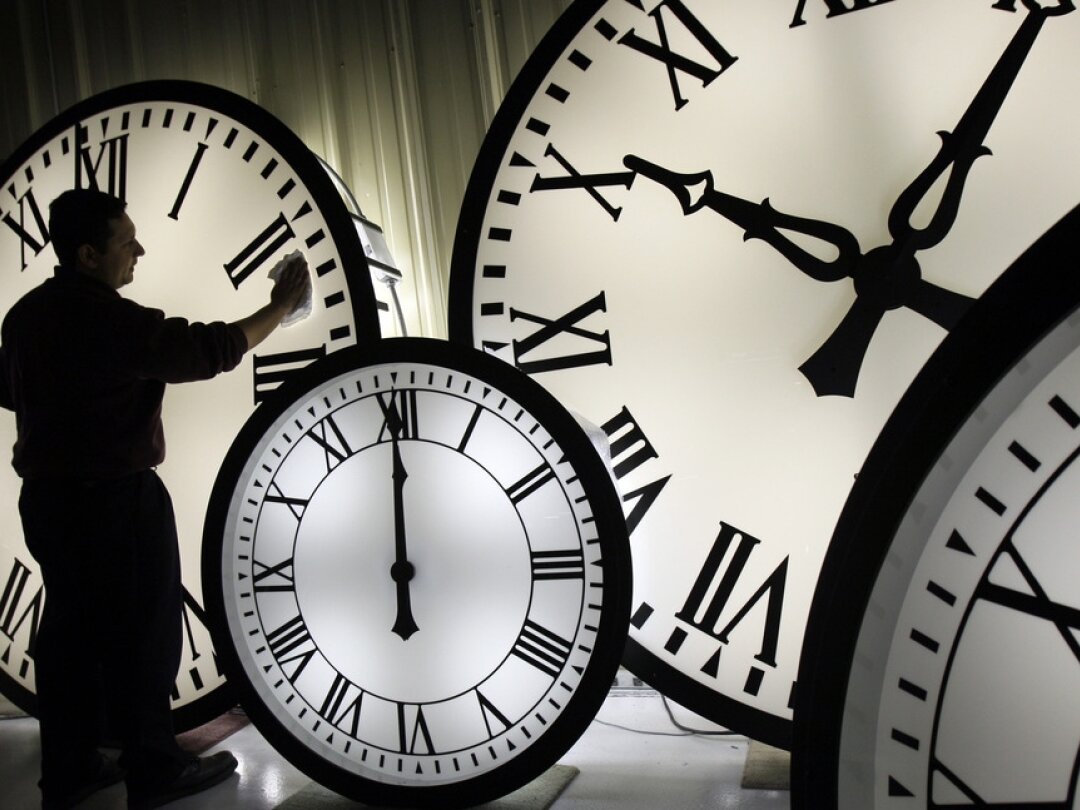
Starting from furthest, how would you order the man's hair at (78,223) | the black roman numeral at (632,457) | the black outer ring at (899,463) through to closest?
the man's hair at (78,223), the black roman numeral at (632,457), the black outer ring at (899,463)

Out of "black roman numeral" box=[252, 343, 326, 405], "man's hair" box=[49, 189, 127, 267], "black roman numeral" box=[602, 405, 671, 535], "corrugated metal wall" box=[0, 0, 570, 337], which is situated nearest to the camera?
"black roman numeral" box=[602, 405, 671, 535]

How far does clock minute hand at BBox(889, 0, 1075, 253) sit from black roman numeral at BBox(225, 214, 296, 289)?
40.5 inches

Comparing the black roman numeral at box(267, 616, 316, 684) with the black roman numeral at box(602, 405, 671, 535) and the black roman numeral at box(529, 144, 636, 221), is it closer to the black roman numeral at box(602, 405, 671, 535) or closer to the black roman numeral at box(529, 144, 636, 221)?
the black roman numeral at box(602, 405, 671, 535)

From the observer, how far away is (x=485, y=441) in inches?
51.8

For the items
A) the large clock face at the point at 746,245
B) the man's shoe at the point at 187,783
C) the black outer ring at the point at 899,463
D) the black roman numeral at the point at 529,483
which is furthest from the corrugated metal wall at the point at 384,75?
the black outer ring at the point at 899,463

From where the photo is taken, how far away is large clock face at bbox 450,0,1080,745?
1.25 m

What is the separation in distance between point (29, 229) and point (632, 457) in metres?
1.31

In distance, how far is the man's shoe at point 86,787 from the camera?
1.48 meters

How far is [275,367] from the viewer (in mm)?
1671

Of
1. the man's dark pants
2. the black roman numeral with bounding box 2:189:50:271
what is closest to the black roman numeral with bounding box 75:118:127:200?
the black roman numeral with bounding box 2:189:50:271

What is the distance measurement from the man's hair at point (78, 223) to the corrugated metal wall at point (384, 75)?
Answer: 49 centimetres

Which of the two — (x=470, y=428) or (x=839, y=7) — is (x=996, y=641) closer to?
(x=470, y=428)

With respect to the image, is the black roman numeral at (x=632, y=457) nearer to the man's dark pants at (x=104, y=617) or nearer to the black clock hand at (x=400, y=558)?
the black clock hand at (x=400, y=558)

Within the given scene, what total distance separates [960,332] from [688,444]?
0.88 metres
